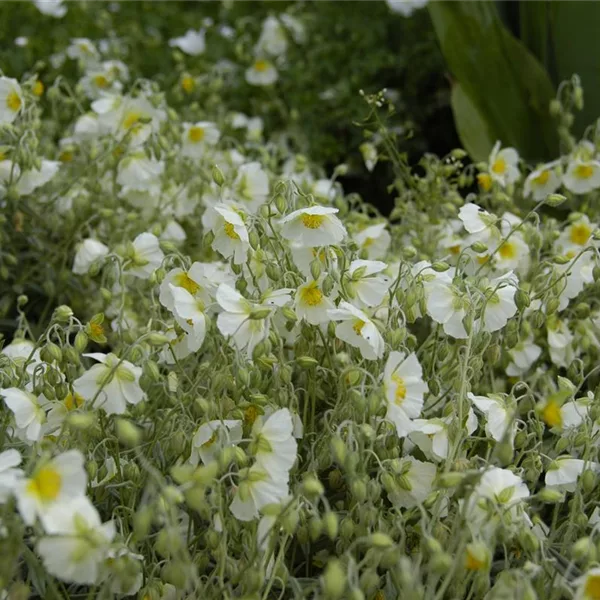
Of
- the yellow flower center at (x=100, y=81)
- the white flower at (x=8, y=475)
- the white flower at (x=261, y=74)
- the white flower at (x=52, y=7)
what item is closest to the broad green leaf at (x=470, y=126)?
Answer: the white flower at (x=261, y=74)

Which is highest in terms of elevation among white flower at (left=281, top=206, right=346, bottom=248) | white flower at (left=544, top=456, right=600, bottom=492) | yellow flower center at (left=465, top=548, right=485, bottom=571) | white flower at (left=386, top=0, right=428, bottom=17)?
white flower at (left=386, top=0, right=428, bottom=17)

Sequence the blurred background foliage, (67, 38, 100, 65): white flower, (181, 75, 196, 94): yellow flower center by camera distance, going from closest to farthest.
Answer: (181, 75, 196, 94): yellow flower center < (67, 38, 100, 65): white flower < the blurred background foliage

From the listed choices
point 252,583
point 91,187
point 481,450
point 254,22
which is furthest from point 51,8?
point 252,583

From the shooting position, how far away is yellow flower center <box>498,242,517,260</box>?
154 cm

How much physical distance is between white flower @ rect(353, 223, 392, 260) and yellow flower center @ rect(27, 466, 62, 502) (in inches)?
32.5

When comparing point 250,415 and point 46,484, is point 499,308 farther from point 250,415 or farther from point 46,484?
point 46,484

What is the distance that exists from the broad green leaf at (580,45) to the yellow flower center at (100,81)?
3.62 feet

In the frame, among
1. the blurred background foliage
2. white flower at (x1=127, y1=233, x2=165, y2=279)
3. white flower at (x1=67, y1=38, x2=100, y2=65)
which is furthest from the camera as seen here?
the blurred background foliage

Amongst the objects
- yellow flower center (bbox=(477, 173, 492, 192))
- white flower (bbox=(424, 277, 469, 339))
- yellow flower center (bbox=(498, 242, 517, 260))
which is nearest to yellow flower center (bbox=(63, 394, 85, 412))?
white flower (bbox=(424, 277, 469, 339))

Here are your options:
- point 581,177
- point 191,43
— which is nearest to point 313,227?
point 581,177

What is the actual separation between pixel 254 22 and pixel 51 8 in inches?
23.6

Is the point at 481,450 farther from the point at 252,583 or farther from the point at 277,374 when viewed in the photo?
the point at 252,583

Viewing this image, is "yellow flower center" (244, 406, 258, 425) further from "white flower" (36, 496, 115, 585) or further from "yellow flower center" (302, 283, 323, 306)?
"white flower" (36, 496, 115, 585)

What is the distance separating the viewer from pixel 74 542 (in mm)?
881
